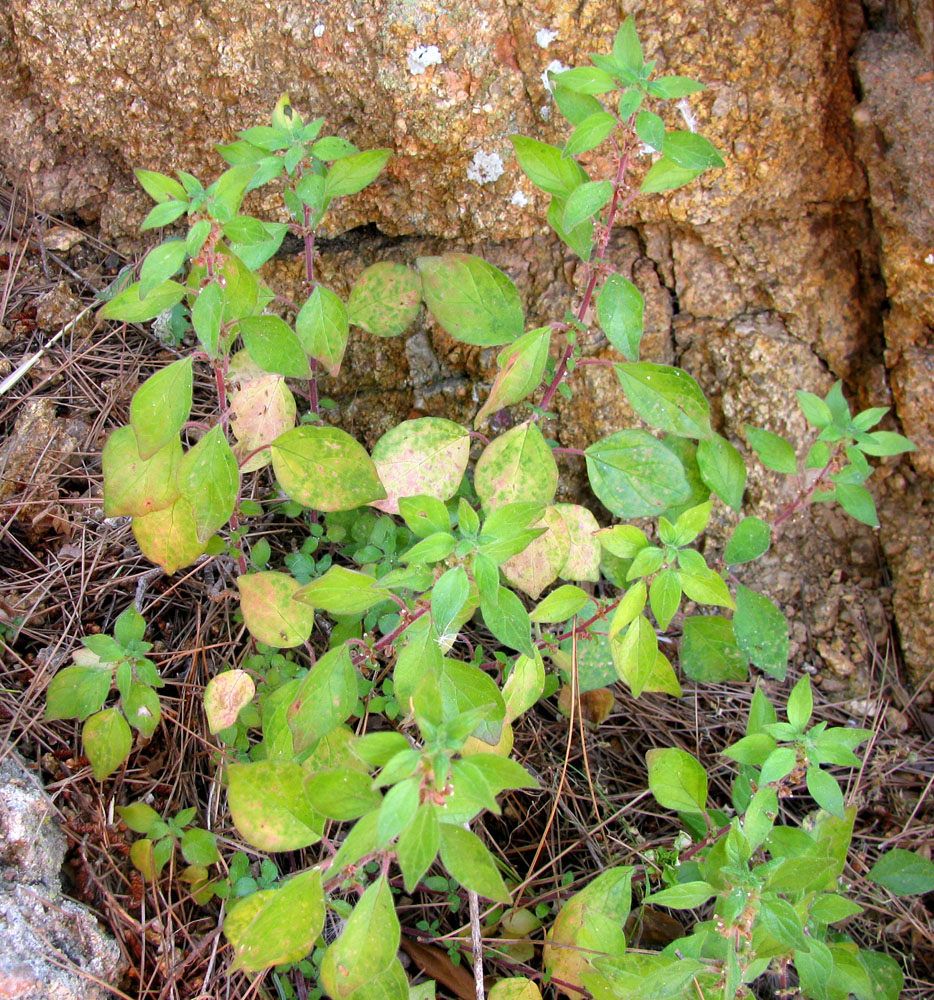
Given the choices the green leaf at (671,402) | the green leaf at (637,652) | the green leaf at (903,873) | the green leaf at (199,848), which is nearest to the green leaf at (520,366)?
the green leaf at (671,402)

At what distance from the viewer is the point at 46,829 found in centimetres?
171

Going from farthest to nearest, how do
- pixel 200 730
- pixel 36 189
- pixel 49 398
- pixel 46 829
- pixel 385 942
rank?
pixel 36 189 < pixel 49 398 < pixel 200 730 < pixel 46 829 < pixel 385 942

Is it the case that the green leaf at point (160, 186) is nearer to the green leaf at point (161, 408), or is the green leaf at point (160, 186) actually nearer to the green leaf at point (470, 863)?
the green leaf at point (161, 408)

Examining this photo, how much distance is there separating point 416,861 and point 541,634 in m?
0.91

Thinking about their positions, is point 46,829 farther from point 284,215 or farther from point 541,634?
point 284,215

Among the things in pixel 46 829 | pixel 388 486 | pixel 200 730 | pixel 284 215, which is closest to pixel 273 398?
pixel 388 486

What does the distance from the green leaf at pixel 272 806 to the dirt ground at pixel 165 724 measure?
36 cm

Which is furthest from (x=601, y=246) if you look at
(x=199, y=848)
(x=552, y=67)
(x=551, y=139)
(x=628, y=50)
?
(x=199, y=848)

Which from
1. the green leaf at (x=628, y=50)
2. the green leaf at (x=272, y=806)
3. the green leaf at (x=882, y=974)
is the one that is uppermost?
the green leaf at (x=628, y=50)

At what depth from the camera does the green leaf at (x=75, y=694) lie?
5.88 feet

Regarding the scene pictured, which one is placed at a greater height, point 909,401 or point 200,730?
point 909,401

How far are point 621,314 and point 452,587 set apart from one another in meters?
0.76

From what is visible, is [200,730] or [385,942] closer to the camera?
[385,942]

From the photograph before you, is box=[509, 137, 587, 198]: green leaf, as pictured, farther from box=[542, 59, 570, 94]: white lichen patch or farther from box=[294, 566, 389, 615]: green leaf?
box=[294, 566, 389, 615]: green leaf
